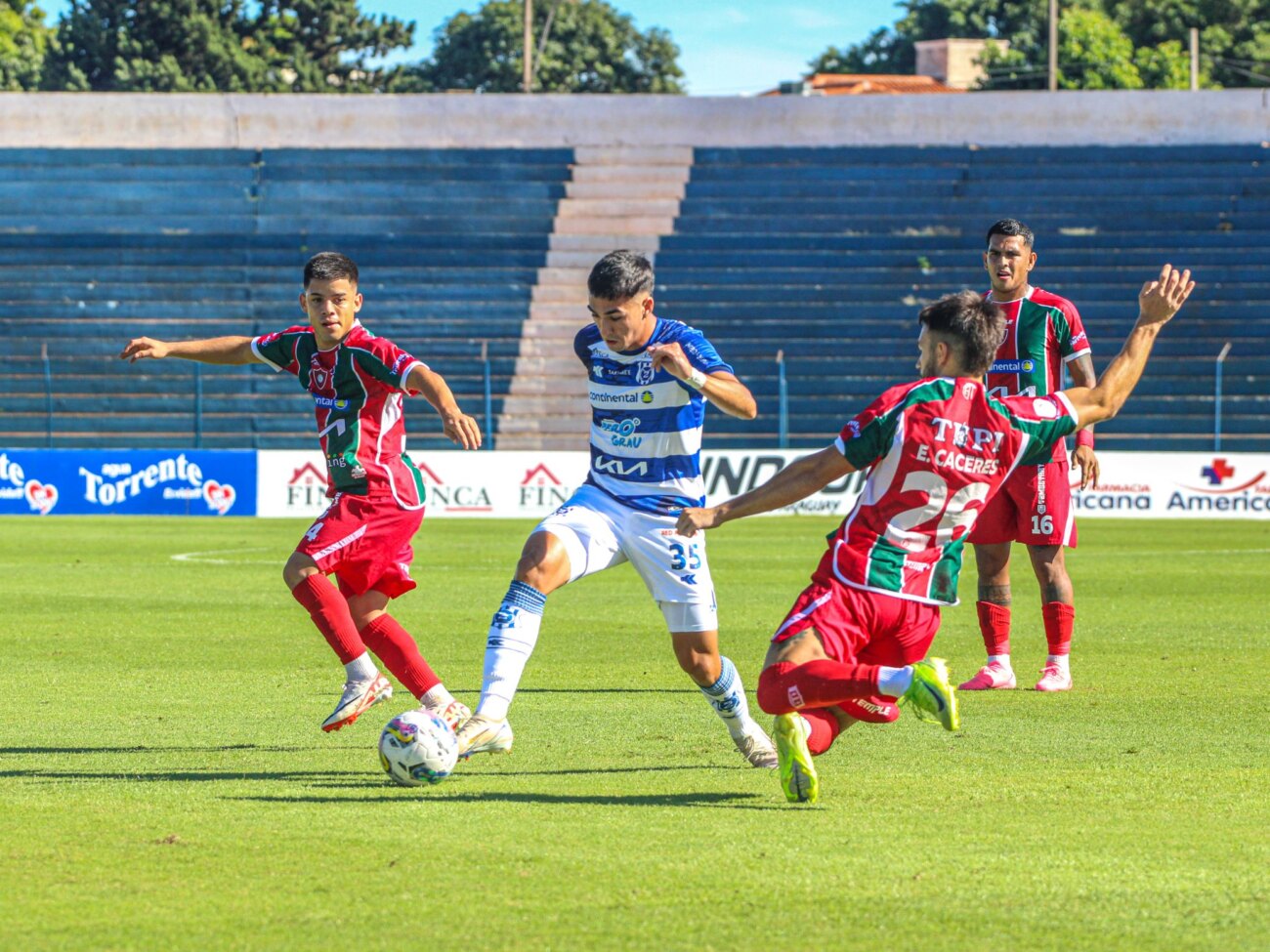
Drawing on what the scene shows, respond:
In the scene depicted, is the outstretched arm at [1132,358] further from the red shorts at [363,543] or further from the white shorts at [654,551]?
the red shorts at [363,543]

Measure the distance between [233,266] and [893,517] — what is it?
30.4 metres

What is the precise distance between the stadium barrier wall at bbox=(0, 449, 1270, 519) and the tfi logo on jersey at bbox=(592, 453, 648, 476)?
59.3 ft

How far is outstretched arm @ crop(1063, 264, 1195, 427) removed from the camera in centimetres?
597

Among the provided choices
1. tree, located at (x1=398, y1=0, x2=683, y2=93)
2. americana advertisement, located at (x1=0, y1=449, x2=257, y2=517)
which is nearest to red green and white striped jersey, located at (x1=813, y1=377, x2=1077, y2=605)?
americana advertisement, located at (x1=0, y1=449, x2=257, y2=517)

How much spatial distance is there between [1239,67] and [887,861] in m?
69.2

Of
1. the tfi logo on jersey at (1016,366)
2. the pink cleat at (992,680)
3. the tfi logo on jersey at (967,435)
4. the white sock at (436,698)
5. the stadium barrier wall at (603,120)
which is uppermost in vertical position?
the stadium barrier wall at (603,120)

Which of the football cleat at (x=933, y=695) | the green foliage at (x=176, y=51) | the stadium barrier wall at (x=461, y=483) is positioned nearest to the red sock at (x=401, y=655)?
the football cleat at (x=933, y=695)

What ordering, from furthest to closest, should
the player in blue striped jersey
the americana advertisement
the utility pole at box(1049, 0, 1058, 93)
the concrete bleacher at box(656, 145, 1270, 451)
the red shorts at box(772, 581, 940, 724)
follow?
1. the utility pole at box(1049, 0, 1058, 93)
2. the concrete bleacher at box(656, 145, 1270, 451)
3. the americana advertisement
4. the player in blue striped jersey
5. the red shorts at box(772, 581, 940, 724)

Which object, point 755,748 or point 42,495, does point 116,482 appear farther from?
point 755,748

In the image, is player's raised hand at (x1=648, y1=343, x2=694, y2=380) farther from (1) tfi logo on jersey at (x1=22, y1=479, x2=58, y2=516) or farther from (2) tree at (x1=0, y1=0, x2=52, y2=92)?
(2) tree at (x1=0, y1=0, x2=52, y2=92)

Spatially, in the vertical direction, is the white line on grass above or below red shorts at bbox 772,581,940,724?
below

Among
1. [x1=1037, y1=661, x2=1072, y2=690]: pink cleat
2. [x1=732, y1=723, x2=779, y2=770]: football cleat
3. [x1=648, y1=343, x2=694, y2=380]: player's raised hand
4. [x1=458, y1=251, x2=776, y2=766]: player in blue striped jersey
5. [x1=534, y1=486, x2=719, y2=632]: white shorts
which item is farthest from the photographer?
[x1=1037, y1=661, x2=1072, y2=690]: pink cleat

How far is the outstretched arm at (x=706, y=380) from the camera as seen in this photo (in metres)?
5.87

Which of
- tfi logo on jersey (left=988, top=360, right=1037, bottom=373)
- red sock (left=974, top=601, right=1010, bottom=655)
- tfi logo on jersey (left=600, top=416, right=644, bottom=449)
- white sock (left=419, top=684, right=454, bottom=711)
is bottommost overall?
red sock (left=974, top=601, right=1010, bottom=655)
